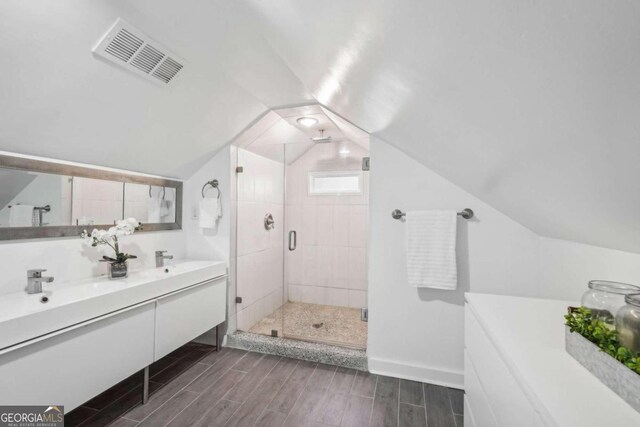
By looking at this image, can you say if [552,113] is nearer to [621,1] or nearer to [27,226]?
[621,1]

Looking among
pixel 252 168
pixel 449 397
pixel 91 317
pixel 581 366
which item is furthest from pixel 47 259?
pixel 449 397

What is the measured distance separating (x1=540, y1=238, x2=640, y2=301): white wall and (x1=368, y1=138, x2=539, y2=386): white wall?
127 mm

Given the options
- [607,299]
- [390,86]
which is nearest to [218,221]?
[390,86]

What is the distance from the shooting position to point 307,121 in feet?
9.11

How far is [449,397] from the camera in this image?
1.96m

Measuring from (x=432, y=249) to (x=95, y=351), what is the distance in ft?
7.06

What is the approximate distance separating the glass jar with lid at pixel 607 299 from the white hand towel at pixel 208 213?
8.30 feet

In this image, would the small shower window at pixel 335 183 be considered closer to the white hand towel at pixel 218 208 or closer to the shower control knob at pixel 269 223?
the shower control knob at pixel 269 223

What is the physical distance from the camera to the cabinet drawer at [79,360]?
1.22 meters

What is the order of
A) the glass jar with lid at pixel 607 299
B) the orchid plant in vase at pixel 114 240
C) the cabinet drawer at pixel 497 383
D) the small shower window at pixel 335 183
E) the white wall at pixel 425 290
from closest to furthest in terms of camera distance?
the cabinet drawer at pixel 497 383
the glass jar with lid at pixel 607 299
the orchid plant in vase at pixel 114 240
the white wall at pixel 425 290
the small shower window at pixel 335 183

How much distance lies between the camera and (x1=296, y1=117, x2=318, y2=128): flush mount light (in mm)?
2725

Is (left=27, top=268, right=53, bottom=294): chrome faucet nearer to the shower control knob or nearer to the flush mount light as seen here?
the shower control knob

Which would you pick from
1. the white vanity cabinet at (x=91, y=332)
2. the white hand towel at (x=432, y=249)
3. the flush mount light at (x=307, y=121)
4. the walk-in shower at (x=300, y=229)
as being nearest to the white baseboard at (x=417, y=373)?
the walk-in shower at (x=300, y=229)

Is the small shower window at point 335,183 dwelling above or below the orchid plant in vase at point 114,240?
above
